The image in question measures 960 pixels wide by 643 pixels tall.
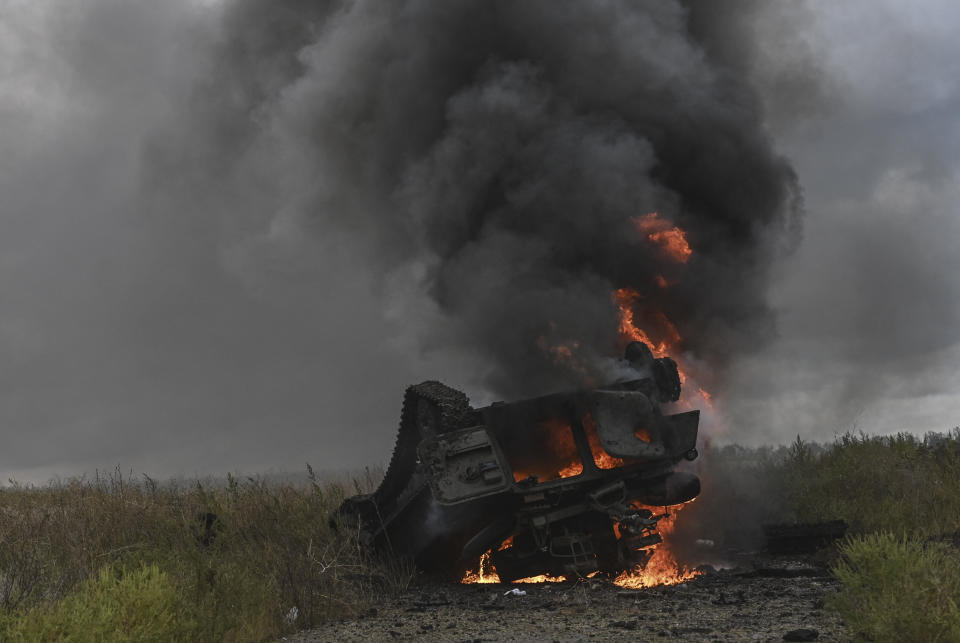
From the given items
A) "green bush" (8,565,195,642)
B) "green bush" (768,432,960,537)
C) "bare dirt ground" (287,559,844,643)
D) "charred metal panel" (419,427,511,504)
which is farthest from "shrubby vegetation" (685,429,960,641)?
"green bush" (8,565,195,642)

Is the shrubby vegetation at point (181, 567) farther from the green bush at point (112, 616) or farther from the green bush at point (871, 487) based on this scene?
the green bush at point (871, 487)

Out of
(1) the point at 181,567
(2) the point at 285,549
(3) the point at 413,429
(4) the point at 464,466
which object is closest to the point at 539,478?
(4) the point at 464,466

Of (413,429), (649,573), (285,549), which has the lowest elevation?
(649,573)

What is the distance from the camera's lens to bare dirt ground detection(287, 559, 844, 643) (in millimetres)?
6754

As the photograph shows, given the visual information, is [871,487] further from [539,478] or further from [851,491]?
[539,478]

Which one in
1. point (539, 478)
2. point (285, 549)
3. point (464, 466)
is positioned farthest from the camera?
point (539, 478)

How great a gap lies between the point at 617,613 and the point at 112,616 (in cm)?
430

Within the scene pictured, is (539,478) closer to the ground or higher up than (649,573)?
higher up

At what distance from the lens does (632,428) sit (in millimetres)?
9617

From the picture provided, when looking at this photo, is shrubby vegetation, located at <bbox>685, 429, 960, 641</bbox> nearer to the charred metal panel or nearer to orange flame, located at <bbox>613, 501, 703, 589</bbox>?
orange flame, located at <bbox>613, 501, 703, 589</bbox>

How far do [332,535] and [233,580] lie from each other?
9.61 ft

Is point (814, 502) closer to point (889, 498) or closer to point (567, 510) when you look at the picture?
point (889, 498)

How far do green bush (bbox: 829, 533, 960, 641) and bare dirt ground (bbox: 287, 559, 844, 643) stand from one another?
44 cm

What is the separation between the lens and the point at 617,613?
7.70 m
